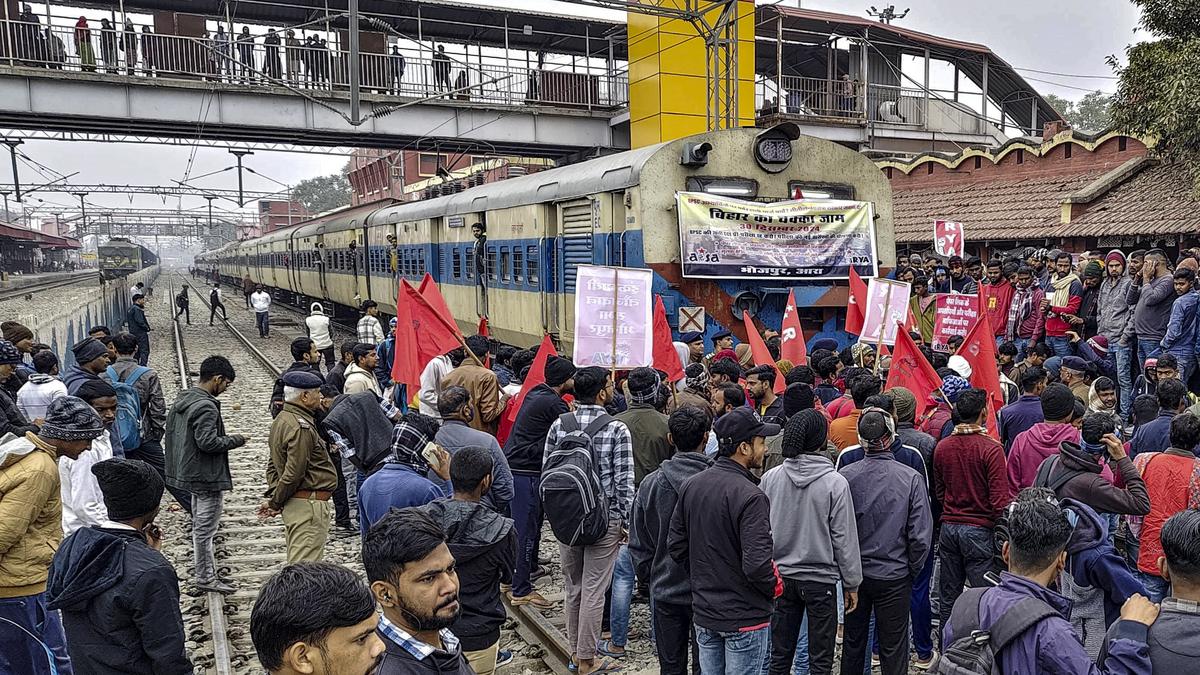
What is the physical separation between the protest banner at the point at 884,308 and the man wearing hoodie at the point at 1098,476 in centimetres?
352

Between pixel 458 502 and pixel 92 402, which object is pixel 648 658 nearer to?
pixel 458 502

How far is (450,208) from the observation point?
50.4ft

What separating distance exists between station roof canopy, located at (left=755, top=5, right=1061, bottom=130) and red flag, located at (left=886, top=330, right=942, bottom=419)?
1861cm

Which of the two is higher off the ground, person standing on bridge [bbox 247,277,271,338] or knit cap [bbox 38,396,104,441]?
knit cap [bbox 38,396,104,441]

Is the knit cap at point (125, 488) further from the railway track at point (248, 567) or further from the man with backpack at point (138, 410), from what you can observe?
the man with backpack at point (138, 410)

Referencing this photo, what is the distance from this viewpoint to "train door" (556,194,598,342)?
10.6 m

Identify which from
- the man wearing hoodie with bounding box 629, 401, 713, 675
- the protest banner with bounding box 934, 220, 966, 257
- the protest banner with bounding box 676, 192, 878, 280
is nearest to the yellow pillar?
the protest banner with bounding box 934, 220, 966, 257

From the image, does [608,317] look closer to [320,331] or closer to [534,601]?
[534,601]

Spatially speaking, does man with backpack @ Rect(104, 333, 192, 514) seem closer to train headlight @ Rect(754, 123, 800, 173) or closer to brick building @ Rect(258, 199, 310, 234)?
train headlight @ Rect(754, 123, 800, 173)

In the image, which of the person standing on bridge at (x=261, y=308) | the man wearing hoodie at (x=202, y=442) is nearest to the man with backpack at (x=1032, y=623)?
the man wearing hoodie at (x=202, y=442)

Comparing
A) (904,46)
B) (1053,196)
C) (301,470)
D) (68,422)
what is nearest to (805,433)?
(301,470)

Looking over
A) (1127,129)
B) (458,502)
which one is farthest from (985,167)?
(458,502)

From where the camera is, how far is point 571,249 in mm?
11000

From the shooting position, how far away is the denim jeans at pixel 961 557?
4.53 metres
